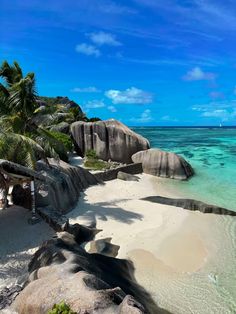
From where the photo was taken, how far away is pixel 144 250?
1373cm

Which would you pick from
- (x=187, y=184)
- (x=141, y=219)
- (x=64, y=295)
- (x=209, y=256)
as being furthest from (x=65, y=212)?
(x=187, y=184)

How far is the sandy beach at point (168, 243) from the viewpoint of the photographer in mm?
10703

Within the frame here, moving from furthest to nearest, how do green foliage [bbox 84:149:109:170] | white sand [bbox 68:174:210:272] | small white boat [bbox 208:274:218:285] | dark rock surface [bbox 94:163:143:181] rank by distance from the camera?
green foliage [bbox 84:149:109:170] → dark rock surface [bbox 94:163:143:181] → white sand [bbox 68:174:210:272] → small white boat [bbox 208:274:218:285]

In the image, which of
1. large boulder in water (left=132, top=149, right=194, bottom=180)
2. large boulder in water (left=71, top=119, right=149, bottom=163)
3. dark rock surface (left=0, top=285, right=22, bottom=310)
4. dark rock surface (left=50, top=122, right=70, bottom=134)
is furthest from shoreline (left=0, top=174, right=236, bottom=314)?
dark rock surface (left=50, top=122, right=70, bottom=134)

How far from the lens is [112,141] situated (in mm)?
32531

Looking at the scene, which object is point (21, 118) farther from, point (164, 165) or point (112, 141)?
point (112, 141)

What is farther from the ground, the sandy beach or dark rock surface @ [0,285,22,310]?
dark rock surface @ [0,285,22,310]

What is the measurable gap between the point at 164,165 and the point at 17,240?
1820cm

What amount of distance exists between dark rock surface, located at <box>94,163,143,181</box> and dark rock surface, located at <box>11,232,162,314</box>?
13.8 metres

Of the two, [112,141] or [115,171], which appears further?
[112,141]

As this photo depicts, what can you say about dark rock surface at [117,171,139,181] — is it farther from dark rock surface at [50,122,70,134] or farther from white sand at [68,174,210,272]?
dark rock surface at [50,122,70,134]

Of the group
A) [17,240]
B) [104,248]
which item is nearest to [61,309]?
[104,248]

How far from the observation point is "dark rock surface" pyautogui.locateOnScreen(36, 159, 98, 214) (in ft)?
53.6

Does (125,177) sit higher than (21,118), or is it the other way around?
(21,118)
